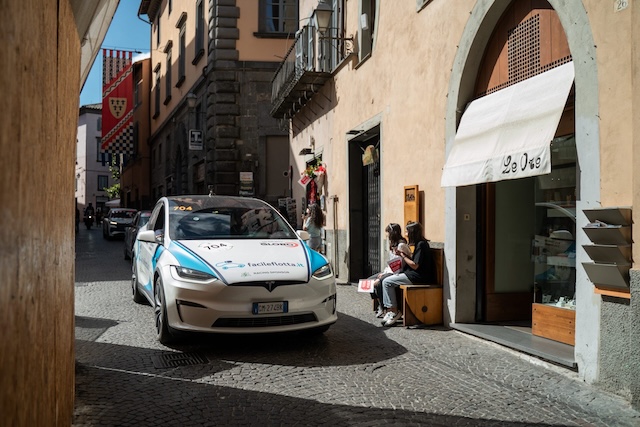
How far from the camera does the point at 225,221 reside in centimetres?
735

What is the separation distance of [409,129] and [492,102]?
2195 millimetres

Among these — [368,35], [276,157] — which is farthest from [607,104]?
[276,157]

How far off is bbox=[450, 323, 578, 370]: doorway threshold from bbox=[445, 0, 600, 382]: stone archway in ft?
0.76

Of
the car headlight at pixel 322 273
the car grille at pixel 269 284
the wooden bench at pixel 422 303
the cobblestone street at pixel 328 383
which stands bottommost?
the cobblestone street at pixel 328 383

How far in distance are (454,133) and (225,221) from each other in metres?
3.13

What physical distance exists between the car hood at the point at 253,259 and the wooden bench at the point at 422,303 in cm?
165

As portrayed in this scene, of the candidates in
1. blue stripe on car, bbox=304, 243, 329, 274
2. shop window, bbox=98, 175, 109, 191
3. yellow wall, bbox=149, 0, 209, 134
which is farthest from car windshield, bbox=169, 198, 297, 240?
shop window, bbox=98, 175, 109, 191

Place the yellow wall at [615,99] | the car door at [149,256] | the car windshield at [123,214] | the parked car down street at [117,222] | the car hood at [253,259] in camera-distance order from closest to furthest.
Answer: the yellow wall at [615,99] < the car hood at [253,259] < the car door at [149,256] < the parked car down street at [117,222] < the car windshield at [123,214]

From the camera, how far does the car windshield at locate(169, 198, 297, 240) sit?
7.12m

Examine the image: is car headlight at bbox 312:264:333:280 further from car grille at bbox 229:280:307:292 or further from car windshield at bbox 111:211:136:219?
car windshield at bbox 111:211:136:219

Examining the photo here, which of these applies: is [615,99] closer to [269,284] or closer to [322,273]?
[322,273]

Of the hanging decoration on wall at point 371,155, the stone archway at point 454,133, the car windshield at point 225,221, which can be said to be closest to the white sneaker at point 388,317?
the stone archway at point 454,133

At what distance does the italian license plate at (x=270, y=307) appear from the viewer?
5.91 metres

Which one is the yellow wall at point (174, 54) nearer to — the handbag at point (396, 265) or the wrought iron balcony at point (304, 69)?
the wrought iron balcony at point (304, 69)
